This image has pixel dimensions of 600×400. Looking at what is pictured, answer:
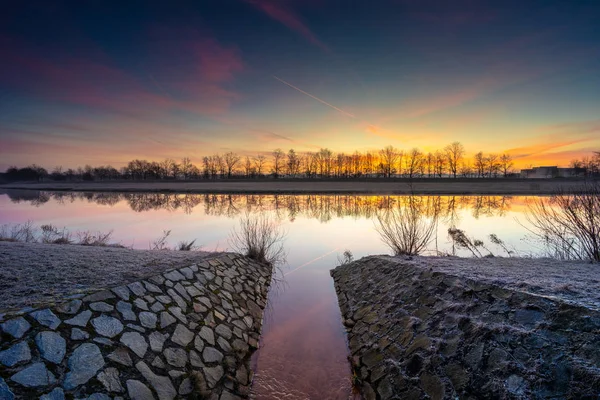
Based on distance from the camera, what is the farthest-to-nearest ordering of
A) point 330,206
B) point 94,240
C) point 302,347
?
1. point 330,206
2. point 94,240
3. point 302,347

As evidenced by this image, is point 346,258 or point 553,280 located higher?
point 553,280

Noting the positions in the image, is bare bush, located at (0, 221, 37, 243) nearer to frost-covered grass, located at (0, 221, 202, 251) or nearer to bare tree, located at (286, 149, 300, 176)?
frost-covered grass, located at (0, 221, 202, 251)

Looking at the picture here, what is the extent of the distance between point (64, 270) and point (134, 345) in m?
2.97

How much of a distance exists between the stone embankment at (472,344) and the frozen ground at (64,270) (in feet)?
14.3

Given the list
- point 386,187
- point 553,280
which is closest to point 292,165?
point 386,187

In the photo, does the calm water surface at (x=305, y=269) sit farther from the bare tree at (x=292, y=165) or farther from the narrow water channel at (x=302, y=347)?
the bare tree at (x=292, y=165)

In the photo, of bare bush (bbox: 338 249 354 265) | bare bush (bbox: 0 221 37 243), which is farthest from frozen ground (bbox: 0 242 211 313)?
bare bush (bbox: 338 249 354 265)

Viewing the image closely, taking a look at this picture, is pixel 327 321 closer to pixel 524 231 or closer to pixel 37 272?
pixel 37 272

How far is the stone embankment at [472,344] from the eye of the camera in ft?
9.74

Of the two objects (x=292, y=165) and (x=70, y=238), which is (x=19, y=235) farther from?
(x=292, y=165)

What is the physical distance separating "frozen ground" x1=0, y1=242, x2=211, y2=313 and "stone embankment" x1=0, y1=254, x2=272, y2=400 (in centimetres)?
55

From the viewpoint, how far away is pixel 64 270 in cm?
582

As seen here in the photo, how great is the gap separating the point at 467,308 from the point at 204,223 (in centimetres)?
1666

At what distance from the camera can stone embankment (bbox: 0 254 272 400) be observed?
3123mm
